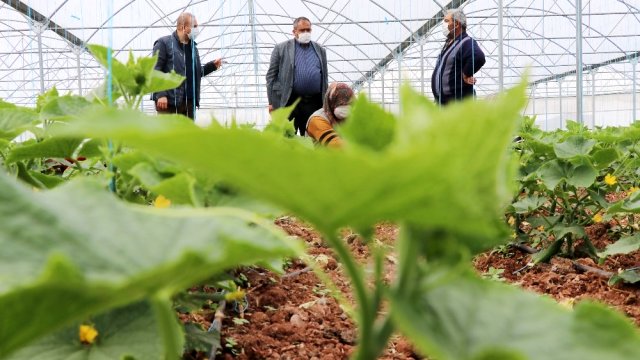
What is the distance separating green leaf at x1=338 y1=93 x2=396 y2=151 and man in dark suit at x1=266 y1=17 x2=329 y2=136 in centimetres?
502

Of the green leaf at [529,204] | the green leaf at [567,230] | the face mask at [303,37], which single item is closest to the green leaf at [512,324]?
the green leaf at [567,230]

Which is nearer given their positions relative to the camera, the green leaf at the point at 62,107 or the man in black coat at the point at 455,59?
the green leaf at the point at 62,107

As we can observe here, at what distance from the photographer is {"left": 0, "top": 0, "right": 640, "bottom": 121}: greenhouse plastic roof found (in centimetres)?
1217

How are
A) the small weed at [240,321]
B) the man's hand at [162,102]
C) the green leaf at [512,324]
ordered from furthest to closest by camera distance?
the man's hand at [162,102]
the small weed at [240,321]
the green leaf at [512,324]

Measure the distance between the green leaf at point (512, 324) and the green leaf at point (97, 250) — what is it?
12 cm

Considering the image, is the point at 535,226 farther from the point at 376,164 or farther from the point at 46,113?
the point at 376,164

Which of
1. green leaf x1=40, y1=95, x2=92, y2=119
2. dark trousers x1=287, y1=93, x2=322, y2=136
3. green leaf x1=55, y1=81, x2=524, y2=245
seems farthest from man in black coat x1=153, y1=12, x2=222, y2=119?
green leaf x1=55, y1=81, x2=524, y2=245

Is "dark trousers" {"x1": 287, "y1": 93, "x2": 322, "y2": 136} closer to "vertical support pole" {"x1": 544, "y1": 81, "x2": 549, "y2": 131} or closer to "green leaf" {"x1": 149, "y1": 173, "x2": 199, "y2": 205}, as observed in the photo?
"green leaf" {"x1": 149, "y1": 173, "x2": 199, "y2": 205}

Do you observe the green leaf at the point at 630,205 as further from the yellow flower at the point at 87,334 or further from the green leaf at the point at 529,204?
the yellow flower at the point at 87,334

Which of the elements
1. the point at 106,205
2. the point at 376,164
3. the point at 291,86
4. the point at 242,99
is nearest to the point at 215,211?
the point at 106,205

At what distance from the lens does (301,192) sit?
1.24ft

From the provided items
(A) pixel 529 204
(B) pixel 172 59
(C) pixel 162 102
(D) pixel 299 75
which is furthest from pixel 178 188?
(D) pixel 299 75

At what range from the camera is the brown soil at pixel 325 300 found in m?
1.58

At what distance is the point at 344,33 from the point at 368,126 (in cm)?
1382
